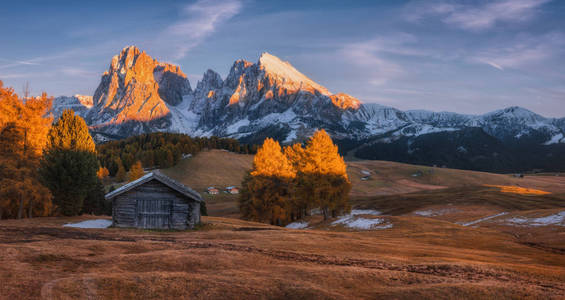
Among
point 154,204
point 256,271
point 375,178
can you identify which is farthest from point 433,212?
point 375,178

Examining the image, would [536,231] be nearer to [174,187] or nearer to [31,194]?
[174,187]

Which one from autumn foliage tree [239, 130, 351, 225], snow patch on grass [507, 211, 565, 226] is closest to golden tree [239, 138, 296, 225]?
autumn foliage tree [239, 130, 351, 225]

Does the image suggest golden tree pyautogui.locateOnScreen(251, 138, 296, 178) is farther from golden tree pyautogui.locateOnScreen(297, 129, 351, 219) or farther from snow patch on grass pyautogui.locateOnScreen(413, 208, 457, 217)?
snow patch on grass pyautogui.locateOnScreen(413, 208, 457, 217)

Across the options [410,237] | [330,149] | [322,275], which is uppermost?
[330,149]

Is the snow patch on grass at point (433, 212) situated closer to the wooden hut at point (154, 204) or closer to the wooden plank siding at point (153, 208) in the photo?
the wooden hut at point (154, 204)

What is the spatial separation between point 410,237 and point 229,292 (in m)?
22.7

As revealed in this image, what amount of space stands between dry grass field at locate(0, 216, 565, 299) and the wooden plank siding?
316 inches

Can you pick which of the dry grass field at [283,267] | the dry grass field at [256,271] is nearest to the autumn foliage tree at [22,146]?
the dry grass field at [283,267]

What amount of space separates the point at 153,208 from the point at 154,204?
356mm

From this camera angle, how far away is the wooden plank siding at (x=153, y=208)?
3130 centimetres

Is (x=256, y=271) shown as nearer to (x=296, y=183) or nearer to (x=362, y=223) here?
(x=362, y=223)

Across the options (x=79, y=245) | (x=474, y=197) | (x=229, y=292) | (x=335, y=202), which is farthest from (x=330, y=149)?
(x=229, y=292)

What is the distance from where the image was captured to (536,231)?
31.5 m

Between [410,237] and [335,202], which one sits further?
[335,202]
